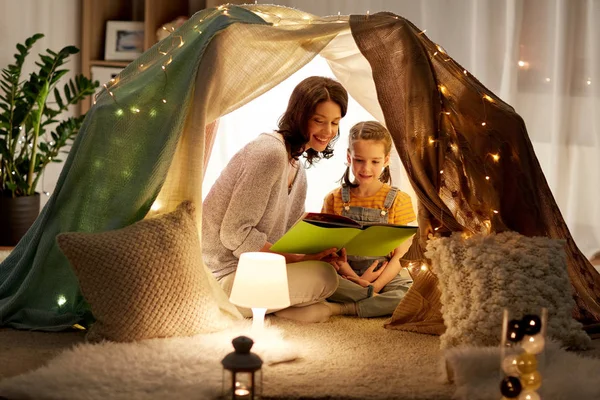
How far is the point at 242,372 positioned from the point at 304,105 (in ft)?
3.93

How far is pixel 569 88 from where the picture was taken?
4445 mm

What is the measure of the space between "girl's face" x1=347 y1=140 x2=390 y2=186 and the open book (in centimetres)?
40

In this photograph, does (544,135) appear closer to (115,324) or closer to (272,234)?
(272,234)

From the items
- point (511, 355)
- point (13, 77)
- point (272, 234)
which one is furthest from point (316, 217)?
point (13, 77)

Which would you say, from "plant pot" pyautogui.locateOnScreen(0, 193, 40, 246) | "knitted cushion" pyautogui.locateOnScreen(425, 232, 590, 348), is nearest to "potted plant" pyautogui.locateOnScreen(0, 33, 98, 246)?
"plant pot" pyautogui.locateOnScreen(0, 193, 40, 246)

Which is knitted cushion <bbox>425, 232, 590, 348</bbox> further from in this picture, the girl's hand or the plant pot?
the plant pot

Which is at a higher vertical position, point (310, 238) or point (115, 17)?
point (115, 17)

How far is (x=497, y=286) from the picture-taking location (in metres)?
2.58

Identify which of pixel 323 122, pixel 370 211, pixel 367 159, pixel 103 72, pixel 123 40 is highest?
pixel 123 40

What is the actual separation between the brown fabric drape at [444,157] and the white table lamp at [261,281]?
527mm

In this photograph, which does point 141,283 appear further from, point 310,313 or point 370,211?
point 370,211

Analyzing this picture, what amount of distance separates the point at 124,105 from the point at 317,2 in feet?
6.45

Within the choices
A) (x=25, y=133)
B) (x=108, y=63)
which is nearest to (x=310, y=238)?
(x=25, y=133)

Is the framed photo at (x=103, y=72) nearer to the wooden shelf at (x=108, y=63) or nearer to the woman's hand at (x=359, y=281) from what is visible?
the wooden shelf at (x=108, y=63)
